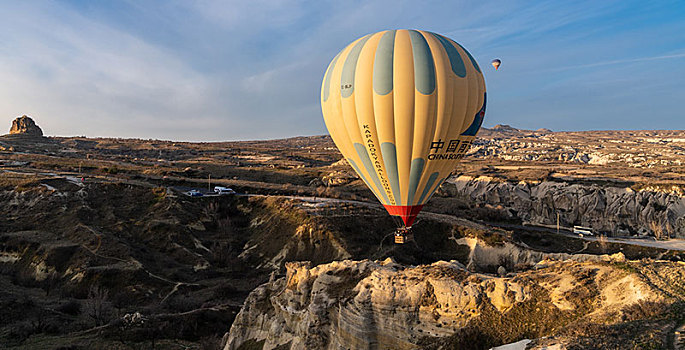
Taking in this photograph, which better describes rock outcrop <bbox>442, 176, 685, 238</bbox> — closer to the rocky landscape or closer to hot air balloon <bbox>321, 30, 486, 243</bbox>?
the rocky landscape

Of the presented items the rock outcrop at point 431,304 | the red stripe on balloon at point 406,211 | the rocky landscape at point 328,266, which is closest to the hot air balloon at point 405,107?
the red stripe on balloon at point 406,211

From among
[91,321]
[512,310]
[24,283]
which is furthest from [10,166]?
[512,310]

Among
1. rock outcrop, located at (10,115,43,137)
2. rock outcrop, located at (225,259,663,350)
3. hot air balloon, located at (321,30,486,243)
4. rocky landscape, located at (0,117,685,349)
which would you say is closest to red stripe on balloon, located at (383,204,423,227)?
hot air balloon, located at (321,30,486,243)

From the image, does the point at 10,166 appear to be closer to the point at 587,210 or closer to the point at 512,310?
the point at 512,310

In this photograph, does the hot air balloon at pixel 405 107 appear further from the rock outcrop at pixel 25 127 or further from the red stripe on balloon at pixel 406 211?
the rock outcrop at pixel 25 127

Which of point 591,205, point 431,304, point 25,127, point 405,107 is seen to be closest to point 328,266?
point 431,304

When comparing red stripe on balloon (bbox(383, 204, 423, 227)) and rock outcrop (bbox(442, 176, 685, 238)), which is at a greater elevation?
red stripe on balloon (bbox(383, 204, 423, 227))
